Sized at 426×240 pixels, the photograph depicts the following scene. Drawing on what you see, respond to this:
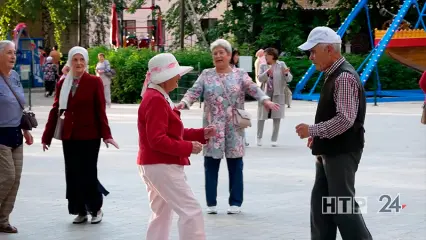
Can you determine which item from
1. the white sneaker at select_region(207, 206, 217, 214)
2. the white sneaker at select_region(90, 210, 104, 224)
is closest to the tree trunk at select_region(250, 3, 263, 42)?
the white sneaker at select_region(207, 206, 217, 214)

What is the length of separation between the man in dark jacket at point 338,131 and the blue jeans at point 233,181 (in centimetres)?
325

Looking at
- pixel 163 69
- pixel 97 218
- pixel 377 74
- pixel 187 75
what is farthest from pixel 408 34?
pixel 163 69

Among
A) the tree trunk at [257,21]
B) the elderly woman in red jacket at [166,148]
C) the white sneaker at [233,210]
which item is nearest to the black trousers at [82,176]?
the white sneaker at [233,210]

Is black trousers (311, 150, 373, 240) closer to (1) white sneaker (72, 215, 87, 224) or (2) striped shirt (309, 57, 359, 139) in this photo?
(2) striped shirt (309, 57, 359, 139)

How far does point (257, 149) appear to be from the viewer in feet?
54.9

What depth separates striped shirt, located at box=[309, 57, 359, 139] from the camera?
660 cm

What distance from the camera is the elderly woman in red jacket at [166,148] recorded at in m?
7.00

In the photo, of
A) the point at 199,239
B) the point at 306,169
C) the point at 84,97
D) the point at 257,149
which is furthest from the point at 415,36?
the point at 199,239

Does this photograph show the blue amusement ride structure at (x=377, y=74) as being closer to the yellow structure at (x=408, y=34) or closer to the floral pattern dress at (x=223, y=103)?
the yellow structure at (x=408, y=34)

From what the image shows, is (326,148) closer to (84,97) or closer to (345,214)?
(345,214)

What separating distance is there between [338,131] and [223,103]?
3.55 metres

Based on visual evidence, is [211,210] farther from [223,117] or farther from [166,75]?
[166,75]

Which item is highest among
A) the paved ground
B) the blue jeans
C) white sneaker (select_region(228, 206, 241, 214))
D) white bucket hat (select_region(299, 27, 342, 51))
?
white bucket hat (select_region(299, 27, 342, 51))

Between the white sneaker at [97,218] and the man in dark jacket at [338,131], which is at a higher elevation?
the man in dark jacket at [338,131]
